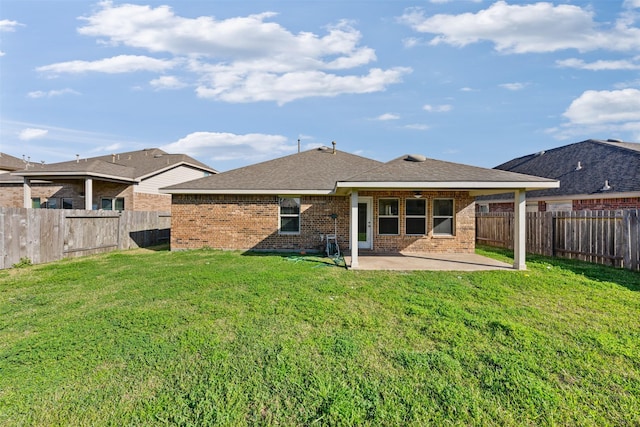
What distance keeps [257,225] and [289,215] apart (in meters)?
1.34

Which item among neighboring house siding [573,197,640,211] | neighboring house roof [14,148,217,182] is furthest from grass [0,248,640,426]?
neighboring house roof [14,148,217,182]

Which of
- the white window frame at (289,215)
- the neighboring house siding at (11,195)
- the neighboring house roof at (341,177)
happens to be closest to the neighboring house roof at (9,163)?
the neighboring house siding at (11,195)

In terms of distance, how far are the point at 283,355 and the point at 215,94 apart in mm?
15571

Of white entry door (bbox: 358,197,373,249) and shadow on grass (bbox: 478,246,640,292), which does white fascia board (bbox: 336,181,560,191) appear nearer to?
shadow on grass (bbox: 478,246,640,292)

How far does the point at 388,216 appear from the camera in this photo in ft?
41.2

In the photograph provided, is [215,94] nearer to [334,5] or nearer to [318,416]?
[334,5]

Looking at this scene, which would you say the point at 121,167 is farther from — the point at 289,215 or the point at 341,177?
the point at 341,177

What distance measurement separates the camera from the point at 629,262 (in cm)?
880

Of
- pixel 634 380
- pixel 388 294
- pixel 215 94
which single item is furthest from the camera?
pixel 215 94

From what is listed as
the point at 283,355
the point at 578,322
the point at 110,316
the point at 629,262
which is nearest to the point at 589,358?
the point at 578,322

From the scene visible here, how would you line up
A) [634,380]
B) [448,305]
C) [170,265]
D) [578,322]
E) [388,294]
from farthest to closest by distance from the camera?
[170,265], [388,294], [448,305], [578,322], [634,380]

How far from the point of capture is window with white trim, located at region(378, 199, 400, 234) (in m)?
12.5

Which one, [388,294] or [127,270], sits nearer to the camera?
[388,294]

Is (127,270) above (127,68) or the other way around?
the other way around
